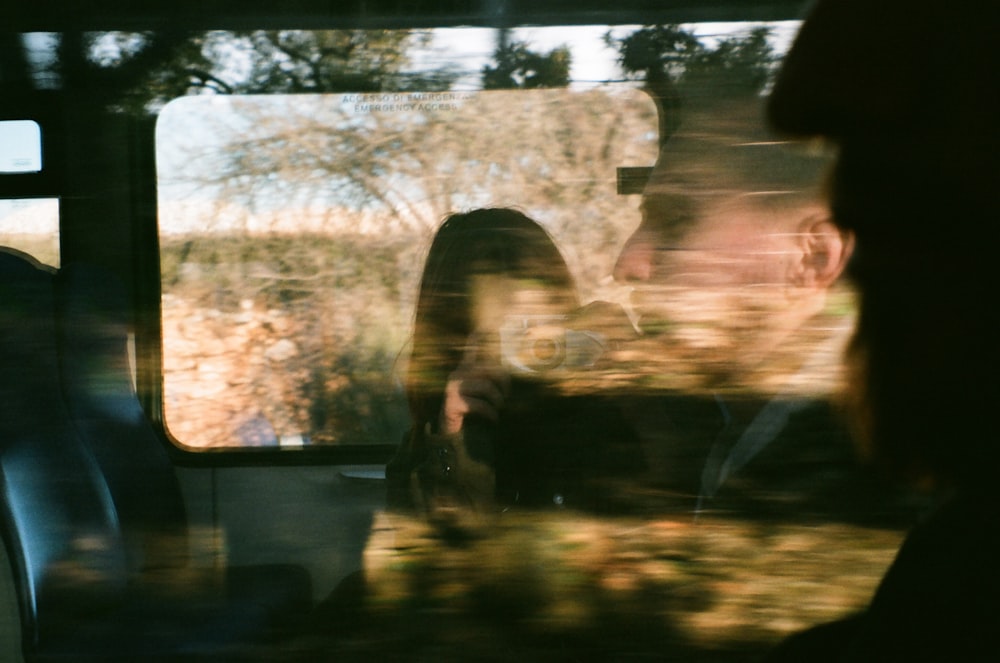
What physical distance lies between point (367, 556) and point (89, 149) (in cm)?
90

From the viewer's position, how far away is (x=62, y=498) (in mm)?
1721

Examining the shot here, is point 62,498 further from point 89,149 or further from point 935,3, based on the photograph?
point 935,3

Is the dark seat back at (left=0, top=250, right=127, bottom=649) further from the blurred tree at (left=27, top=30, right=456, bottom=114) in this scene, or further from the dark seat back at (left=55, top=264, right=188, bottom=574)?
the blurred tree at (left=27, top=30, right=456, bottom=114)

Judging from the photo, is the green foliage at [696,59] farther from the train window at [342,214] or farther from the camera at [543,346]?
the camera at [543,346]

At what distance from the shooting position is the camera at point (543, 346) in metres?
1.50

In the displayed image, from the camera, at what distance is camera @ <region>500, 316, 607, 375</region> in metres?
1.50

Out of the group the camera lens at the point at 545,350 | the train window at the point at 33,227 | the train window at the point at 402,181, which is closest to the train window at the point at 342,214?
the train window at the point at 402,181

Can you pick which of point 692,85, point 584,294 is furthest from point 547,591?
point 692,85

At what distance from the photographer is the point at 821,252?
→ 143cm

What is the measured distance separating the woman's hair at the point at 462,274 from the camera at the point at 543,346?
54mm

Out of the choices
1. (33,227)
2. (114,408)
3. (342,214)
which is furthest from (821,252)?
(33,227)

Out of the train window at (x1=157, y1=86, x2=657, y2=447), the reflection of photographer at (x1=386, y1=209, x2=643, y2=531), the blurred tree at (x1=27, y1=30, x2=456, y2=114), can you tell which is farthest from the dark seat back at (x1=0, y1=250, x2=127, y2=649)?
the reflection of photographer at (x1=386, y1=209, x2=643, y2=531)

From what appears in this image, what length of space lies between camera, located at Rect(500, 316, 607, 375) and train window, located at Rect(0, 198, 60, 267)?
88 cm

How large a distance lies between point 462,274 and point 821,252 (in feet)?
1.83
